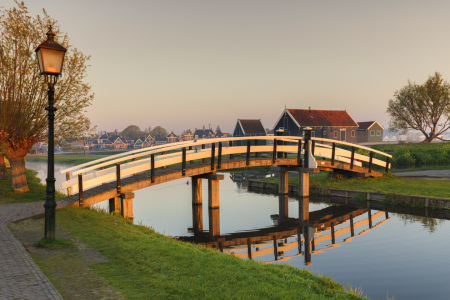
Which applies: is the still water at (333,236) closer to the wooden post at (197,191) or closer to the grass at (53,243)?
the wooden post at (197,191)

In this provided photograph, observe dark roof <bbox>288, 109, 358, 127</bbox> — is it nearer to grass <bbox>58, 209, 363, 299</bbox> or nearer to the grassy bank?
the grassy bank

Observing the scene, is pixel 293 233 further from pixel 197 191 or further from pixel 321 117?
pixel 321 117

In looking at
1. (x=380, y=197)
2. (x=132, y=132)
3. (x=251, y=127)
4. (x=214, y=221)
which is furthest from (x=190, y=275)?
(x=132, y=132)

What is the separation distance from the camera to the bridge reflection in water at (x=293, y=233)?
12.3 m

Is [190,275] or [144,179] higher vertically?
[144,179]

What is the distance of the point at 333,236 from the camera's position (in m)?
14.3

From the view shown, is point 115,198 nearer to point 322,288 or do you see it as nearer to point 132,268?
point 132,268

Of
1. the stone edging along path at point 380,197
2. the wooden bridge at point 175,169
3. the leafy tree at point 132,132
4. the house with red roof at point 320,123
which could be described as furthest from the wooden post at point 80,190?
the leafy tree at point 132,132

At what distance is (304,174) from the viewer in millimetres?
20625

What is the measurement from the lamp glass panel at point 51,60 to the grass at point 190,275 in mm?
4375

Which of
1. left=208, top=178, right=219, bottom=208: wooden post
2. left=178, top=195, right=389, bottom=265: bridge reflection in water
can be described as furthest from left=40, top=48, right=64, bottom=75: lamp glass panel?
left=208, top=178, right=219, bottom=208: wooden post

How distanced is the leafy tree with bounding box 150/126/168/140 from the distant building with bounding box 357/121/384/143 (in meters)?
129

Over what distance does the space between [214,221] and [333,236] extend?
522 centimetres

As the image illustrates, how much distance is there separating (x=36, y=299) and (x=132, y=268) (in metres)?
2.02
